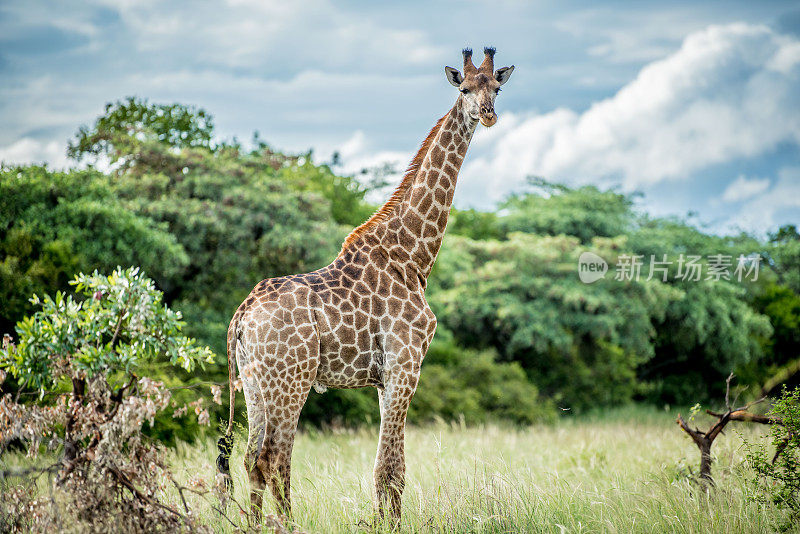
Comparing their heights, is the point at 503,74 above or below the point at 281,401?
above

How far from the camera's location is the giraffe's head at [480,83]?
4911mm

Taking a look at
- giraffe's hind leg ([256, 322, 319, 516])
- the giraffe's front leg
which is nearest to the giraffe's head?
the giraffe's front leg

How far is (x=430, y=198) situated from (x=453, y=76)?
0.96 metres

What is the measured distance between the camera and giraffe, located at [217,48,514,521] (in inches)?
180

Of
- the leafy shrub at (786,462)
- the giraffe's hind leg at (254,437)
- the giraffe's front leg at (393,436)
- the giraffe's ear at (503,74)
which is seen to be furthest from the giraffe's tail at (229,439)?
the leafy shrub at (786,462)

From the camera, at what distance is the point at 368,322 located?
15.7 feet

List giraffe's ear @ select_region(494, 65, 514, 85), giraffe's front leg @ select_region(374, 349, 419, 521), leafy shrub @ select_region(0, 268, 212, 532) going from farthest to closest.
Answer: giraffe's ear @ select_region(494, 65, 514, 85), giraffe's front leg @ select_region(374, 349, 419, 521), leafy shrub @ select_region(0, 268, 212, 532)

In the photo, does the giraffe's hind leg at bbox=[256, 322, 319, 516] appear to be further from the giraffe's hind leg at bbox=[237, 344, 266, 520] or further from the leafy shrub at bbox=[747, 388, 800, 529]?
the leafy shrub at bbox=[747, 388, 800, 529]

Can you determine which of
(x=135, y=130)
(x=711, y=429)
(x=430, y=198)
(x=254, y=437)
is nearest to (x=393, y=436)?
(x=254, y=437)

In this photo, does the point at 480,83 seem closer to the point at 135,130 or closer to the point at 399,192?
the point at 399,192

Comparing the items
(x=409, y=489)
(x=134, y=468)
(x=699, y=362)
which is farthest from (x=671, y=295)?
(x=134, y=468)

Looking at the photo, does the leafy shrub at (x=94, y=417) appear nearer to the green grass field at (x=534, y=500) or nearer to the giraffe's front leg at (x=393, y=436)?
the green grass field at (x=534, y=500)

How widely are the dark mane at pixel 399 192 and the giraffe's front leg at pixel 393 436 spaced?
1.04 m

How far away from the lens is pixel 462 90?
5094 millimetres
